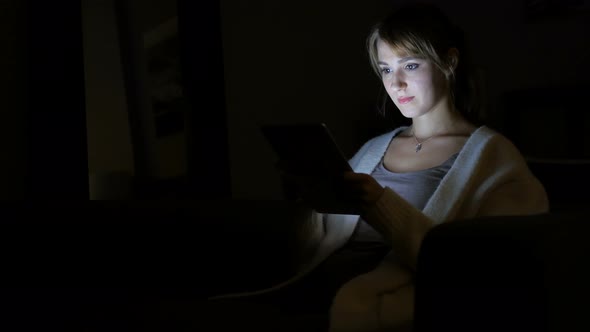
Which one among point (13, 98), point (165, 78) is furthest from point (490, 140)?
point (165, 78)

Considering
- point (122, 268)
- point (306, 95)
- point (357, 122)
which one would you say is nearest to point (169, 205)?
point (122, 268)

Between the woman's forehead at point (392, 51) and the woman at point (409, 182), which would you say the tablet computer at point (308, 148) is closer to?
the woman at point (409, 182)

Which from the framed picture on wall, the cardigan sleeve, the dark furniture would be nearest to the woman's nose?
the cardigan sleeve

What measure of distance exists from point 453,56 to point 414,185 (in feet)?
0.94

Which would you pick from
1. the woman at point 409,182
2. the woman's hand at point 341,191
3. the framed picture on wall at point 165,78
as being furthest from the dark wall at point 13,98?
the woman's hand at point 341,191

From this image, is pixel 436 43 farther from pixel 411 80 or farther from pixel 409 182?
pixel 409 182

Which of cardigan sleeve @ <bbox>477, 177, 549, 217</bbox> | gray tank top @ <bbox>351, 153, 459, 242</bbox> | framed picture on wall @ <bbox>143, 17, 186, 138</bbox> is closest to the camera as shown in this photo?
cardigan sleeve @ <bbox>477, 177, 549, 217</bbox>

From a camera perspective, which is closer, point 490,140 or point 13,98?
point 490,140

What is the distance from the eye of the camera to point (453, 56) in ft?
4.73

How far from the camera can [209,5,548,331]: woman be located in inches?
44.9

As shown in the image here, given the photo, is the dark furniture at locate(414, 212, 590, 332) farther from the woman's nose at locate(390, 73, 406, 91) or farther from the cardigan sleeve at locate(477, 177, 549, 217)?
the woman's nose at locate(390, 73, 406, 91)

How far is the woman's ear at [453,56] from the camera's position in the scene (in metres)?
1.43

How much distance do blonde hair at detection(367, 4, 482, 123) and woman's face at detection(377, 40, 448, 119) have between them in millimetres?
12

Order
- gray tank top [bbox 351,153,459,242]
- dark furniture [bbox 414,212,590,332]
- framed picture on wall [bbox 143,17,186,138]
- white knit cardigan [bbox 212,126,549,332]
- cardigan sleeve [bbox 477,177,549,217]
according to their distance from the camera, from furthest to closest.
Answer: framed picture on wall [bbox 143,17,186,138] < gray tank top [bbox 351,153,459,242] < cardigan sleeve [bbox 477,177,549,217] < white knit cardigan [bbox 212,126,549,332] < dark furniture [bbox 414,212,590,332]
